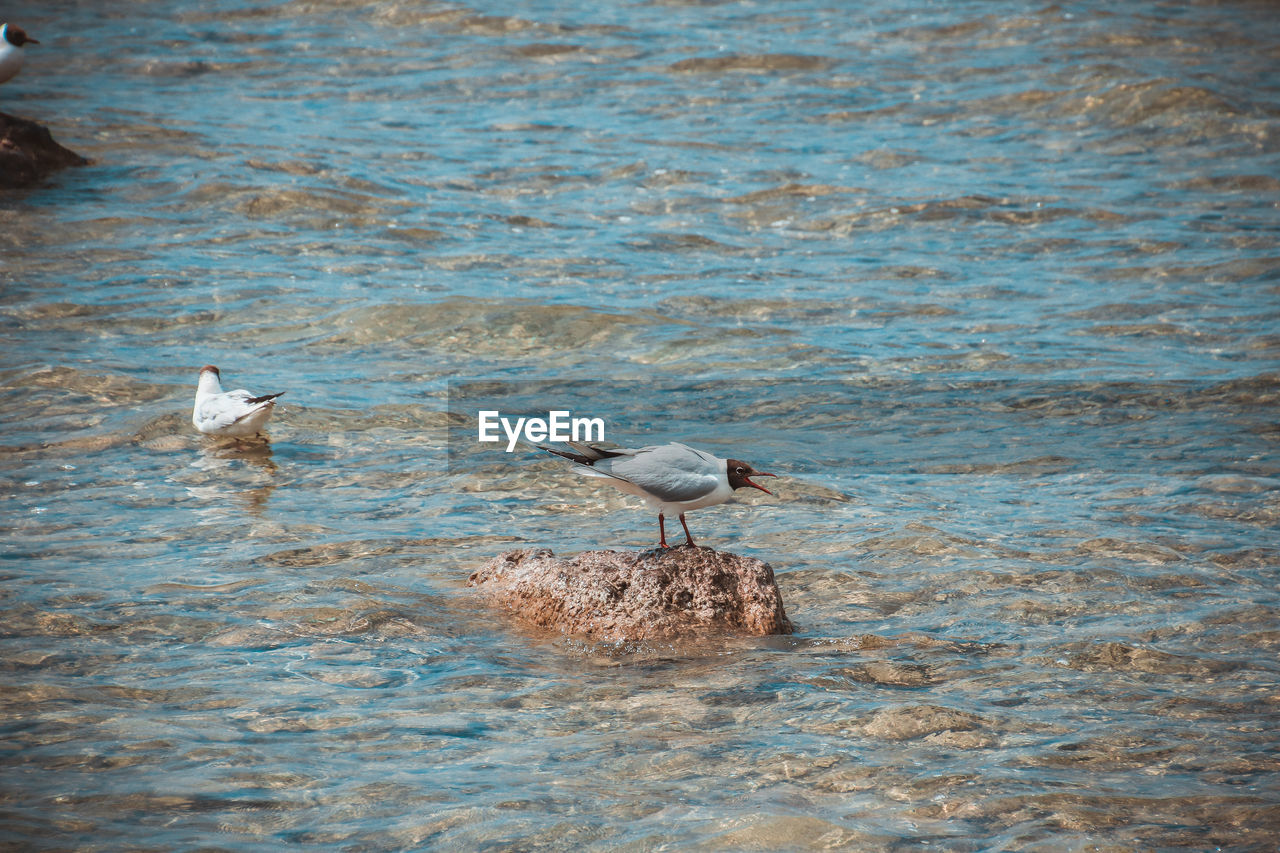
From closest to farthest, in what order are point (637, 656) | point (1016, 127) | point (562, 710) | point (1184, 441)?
point (562, 710)
point (637, 656)
point (1184, 441)
point (1016, 127)

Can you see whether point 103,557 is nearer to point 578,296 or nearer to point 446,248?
point 578,296

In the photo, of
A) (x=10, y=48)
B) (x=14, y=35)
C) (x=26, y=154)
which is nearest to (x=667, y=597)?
(x=26, y=154)

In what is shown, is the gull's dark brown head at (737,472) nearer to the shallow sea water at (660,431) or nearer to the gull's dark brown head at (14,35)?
the shallow sea water at (660,431)

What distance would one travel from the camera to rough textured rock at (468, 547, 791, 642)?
571 centimetres

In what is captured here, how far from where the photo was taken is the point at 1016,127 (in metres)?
16.0

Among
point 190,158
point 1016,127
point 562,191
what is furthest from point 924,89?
point 190,158

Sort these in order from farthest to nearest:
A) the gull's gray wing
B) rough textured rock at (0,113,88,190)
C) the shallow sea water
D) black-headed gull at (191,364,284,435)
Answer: rough textured rock at (0,113,88,190) < black-headed gull at (191,364,284,435) < the gull's gray wing < the shallow sea water

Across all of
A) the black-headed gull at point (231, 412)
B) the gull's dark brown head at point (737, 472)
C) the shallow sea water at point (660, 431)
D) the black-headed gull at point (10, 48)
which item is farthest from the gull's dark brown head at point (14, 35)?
the gull's dark brown head at point (737, 472)

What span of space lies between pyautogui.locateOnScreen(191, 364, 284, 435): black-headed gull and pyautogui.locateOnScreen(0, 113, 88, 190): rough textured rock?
653 cm

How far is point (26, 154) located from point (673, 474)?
11013mm

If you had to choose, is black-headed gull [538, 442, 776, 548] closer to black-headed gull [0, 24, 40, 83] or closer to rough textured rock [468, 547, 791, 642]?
rough textured rock [468, 547, 791, 642]

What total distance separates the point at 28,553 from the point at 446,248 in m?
6.54

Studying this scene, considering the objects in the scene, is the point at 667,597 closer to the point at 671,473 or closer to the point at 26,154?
the point at 671,473

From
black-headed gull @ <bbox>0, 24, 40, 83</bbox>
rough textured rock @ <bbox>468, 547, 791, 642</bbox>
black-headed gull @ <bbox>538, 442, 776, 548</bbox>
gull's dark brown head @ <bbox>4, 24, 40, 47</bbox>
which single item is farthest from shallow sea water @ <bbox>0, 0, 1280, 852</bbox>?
gull's dark brown head @ <bbox>4, 24, 40, 47</bbox>
